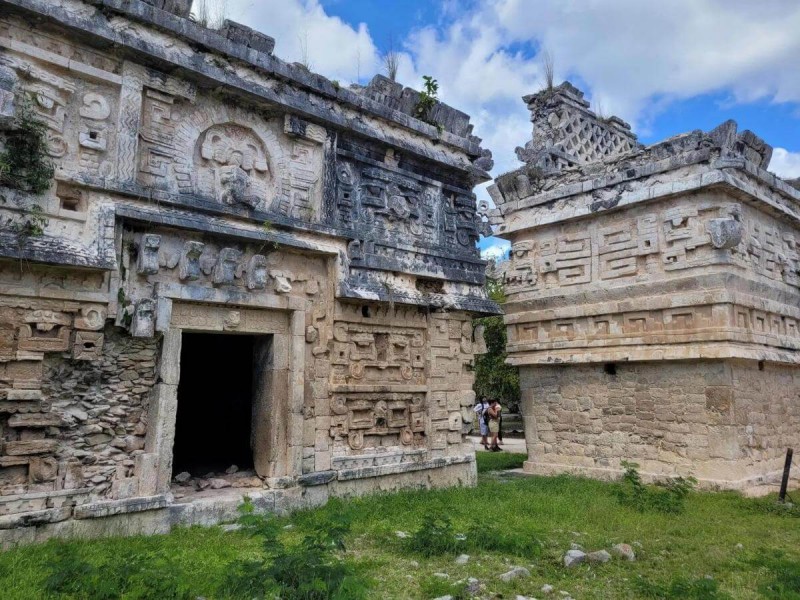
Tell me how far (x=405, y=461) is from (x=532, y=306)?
14.1 feet

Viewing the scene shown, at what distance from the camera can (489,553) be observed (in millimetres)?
4898

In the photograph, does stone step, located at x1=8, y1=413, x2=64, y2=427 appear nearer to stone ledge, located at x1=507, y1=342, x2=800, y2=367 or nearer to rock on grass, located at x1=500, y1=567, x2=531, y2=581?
rock on grass, located at x1=500, y1=567, x2=531, y2=581

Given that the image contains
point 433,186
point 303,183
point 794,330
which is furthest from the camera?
point 794,330

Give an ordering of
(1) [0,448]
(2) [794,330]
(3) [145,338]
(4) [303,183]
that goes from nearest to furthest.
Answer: (1) [0,448] < (3) [145,338] < (4) [303,183] < (2) [794,330]

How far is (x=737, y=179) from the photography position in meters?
8.65

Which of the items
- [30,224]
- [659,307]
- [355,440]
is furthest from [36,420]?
[659,307]

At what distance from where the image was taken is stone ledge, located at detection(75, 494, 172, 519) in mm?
5000

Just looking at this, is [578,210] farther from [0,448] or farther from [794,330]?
[0,448]

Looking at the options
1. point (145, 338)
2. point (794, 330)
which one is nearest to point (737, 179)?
point (794, 330)

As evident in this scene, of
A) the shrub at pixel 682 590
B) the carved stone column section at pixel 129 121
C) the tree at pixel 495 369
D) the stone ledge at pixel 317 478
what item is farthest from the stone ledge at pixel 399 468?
the tree at pixel 495 369

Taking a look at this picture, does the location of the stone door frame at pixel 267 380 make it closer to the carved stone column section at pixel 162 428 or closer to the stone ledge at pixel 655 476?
the carved stone column section at pixel 162 428

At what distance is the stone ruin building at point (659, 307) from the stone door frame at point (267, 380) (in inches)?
199

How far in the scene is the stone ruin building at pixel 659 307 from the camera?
8406mm

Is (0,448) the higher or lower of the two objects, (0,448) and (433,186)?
the lower
